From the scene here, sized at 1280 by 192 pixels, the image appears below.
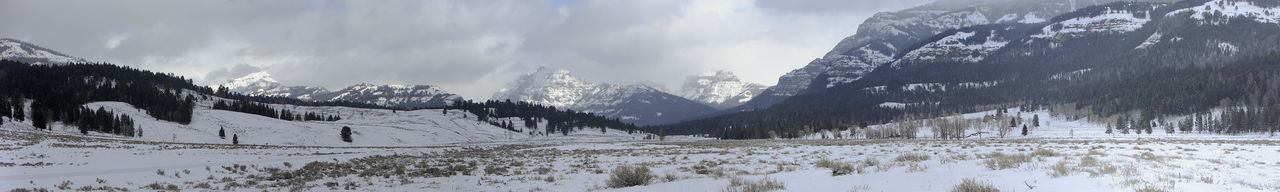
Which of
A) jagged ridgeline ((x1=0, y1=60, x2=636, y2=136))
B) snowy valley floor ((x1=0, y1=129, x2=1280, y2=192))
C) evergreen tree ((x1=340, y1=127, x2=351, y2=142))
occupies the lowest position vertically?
evergreen tree ((x1=340, y1=127, x2=351, y2=142))

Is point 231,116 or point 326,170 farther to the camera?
point 231,116

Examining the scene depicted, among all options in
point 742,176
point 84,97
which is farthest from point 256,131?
point 742,176

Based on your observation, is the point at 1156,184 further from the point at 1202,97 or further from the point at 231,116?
the point at 1202,97

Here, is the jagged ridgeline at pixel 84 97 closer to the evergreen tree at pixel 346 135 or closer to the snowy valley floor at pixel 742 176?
the evergreen tree at pixel 346 135

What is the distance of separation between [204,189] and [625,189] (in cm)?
1389

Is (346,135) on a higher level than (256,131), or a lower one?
lower

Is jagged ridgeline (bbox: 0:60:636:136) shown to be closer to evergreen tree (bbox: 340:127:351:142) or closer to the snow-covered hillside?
the snow-covered hillside

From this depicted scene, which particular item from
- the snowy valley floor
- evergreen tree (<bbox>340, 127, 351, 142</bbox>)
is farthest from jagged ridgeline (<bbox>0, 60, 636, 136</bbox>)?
the snowy valley floor

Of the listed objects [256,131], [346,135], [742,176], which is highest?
[742,176]

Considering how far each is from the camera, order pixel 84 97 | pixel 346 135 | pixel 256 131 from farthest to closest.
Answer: pixel 84 97, pixel 346 135, pixel 256 131

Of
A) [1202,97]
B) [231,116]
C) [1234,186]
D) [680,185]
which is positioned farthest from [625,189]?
[1202,97]

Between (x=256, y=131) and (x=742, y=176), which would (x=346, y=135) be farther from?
(x=742, y=176)

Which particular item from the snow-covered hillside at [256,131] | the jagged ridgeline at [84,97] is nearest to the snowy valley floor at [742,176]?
the snow-covered hillside at [256,131]

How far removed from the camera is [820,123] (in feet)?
652
